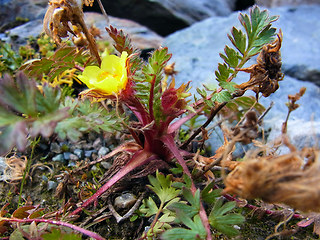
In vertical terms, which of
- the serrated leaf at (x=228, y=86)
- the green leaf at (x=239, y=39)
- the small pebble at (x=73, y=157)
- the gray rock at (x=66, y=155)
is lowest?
the small pebble at (x=73, y=157)

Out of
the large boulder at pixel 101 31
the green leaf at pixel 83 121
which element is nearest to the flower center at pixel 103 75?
the green leaf at pixel 83 121

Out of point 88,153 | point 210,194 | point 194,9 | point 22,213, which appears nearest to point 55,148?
point 88,153

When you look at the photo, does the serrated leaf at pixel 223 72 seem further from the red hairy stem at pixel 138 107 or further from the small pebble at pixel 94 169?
the small pebble at pixel 94 169

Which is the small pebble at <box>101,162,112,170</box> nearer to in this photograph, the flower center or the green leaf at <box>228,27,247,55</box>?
the flower center

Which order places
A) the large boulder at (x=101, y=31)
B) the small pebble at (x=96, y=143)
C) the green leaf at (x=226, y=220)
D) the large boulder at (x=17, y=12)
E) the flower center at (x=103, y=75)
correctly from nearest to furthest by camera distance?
the green leaf at (x=226, y=220), the flower center at (x=103, y=75), the small pebble at (x=96, y=143), the large boulder at (x=101, y=31), the large boulder at (x=17, y=12)

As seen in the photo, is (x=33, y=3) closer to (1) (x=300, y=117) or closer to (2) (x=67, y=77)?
(2) (x=67, y=77)

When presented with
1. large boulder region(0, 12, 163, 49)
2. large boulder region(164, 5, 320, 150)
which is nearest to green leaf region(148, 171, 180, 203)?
large boulder region(164, 5, 320, 150)

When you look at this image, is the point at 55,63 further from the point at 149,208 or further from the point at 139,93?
Result: the point at 149,208
